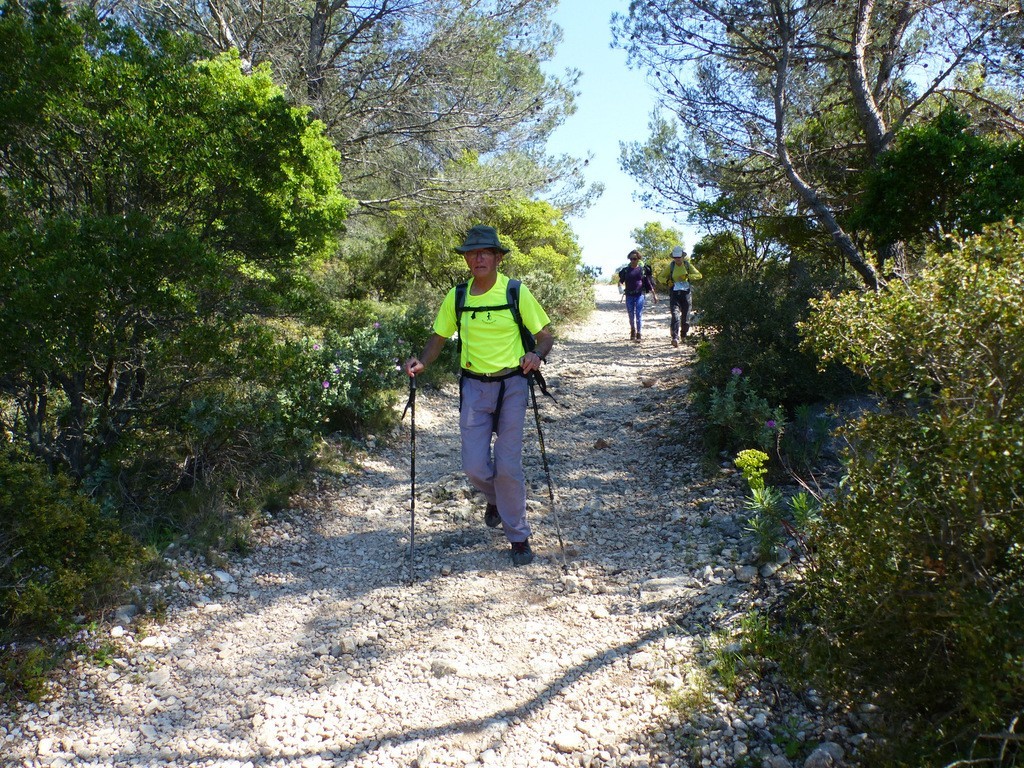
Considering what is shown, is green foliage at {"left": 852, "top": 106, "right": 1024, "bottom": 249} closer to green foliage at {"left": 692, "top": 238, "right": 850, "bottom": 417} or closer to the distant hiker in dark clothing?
green foliage at {"left": 692, "top": 238, "right": 850, "bottom": 417}

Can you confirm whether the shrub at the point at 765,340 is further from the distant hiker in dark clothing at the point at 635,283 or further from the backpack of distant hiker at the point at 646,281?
the backpack of distant hiker at the point at 646,281

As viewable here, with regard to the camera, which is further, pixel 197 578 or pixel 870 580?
pixel 197 578

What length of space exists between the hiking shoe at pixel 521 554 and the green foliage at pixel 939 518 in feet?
7.40

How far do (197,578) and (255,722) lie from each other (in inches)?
61.6

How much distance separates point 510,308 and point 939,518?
2838 mm

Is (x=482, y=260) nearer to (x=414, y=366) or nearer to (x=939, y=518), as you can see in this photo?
(x=414, y=366)

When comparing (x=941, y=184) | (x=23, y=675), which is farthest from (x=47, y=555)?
(x=941, y=184)

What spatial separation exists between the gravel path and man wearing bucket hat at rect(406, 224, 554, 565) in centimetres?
63

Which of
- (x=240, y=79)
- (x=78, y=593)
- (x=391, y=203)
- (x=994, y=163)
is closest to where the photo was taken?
(x=78, y=593)

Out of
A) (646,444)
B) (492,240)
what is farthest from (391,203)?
(492,240)

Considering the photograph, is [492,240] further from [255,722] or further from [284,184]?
[255,722]

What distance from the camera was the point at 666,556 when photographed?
15.1 feet

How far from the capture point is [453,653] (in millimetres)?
3650

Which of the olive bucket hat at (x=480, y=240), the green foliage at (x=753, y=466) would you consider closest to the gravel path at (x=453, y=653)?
the green foliage at (x=753, y=466)
